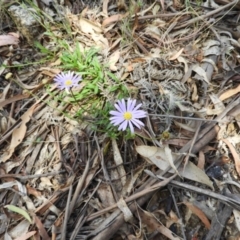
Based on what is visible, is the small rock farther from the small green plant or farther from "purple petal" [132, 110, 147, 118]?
"purple petal" [132, 110, 147, 118]

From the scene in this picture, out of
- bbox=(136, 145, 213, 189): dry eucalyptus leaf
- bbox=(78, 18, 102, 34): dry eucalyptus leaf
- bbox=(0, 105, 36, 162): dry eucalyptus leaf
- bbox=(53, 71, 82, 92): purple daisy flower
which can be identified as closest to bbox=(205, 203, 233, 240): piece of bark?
bbox=(136, 145, 213, 189): dry eucalyptus leaf

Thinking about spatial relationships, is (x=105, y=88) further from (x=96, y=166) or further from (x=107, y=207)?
(x=107, y=207)

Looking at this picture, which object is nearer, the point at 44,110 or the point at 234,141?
the point at 234,141

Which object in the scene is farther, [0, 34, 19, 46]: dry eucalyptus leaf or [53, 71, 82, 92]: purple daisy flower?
[0, 34, 19, 46]: dry eucalyptus leaf

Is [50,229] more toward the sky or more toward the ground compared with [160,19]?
more toward the ground

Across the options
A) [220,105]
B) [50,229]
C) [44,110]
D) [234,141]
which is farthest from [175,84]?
[50,229]

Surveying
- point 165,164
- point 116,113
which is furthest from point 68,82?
point 165,164
